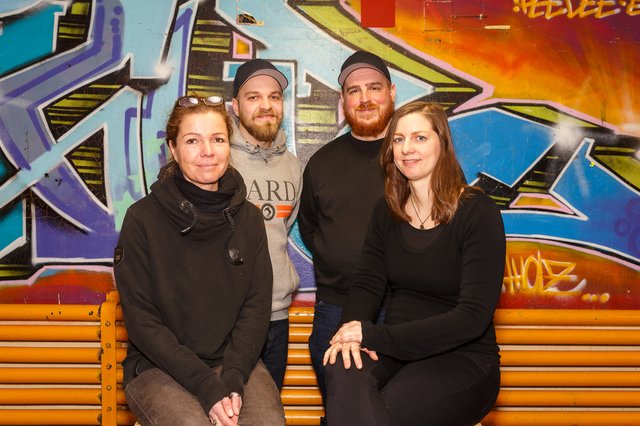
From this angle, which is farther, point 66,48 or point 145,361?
point 66,48

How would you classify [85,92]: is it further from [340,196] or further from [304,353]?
[304,353]

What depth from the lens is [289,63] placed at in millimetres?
3855

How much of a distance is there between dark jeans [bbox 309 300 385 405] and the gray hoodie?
167 mm

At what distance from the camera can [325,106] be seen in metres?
3.89

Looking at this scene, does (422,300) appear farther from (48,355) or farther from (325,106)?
(48,355)

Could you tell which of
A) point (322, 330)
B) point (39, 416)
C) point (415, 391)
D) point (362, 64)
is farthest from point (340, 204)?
point (39, 416)

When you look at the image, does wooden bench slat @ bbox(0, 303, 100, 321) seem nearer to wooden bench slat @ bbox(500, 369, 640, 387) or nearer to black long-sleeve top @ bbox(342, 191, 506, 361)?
black long-sleeve top @ bbox(342, 191, 506, 361)

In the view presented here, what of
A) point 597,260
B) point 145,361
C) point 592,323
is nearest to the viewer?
point 145,361

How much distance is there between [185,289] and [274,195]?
816 mm

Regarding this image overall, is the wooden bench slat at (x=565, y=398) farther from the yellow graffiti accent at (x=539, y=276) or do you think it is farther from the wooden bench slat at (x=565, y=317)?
the yellow graffiti accent at (x=539, y=276)

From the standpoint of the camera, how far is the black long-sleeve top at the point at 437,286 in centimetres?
236

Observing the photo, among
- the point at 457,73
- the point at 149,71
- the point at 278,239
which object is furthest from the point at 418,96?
the point at 149,71

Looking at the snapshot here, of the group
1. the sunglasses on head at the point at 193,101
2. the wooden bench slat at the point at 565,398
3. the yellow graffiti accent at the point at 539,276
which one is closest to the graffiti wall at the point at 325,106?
the yellow graffiti accent at the point at 539,276

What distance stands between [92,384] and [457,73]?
288 cm
